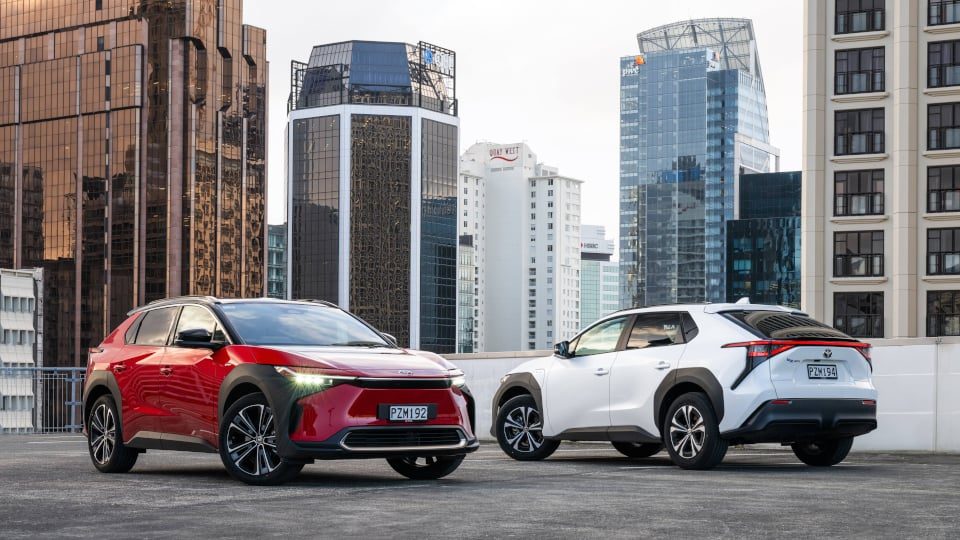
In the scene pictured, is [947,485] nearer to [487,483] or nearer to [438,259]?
[487,483]

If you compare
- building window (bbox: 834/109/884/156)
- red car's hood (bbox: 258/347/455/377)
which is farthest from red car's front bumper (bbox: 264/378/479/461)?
building window (bbox: 834/109/884/156)

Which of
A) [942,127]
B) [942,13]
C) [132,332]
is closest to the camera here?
[132,332]

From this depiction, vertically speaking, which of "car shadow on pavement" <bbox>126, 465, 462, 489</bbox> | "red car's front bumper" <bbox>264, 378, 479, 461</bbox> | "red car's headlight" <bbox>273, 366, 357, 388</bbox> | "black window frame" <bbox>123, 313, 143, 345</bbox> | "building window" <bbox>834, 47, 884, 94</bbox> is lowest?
"car shadow on pavement" <bbox>126, 465, 462, 489</bbox>

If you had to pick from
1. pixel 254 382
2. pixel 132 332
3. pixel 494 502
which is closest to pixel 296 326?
pixel 254 382

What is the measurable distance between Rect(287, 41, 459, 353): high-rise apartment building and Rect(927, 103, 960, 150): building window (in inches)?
4442

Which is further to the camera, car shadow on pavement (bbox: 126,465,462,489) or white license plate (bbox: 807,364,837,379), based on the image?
white license plate (bbox: 807,364,837,379)

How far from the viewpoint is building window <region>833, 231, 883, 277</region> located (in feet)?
213

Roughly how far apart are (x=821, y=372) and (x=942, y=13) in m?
55.8

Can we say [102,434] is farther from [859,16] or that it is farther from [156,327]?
[859,16]

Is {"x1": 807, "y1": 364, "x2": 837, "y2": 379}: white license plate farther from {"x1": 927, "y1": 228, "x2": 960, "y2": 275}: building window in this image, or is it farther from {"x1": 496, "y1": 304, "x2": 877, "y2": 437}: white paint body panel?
{"x1": 927, "y1": 228, "x2": 960, "y2": 275}: building window

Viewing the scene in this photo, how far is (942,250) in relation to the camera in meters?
64.1

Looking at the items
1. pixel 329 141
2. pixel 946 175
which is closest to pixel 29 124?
pixel 329 141

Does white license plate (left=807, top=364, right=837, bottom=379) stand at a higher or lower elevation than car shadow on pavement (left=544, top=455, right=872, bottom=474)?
higher

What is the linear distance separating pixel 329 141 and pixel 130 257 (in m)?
41.1
